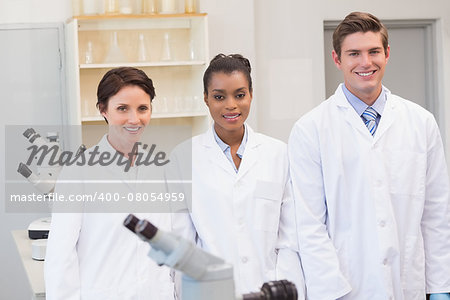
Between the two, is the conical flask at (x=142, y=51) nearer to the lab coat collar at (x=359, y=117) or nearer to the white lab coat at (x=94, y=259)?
the lab coat collar at (x=359, y=117)

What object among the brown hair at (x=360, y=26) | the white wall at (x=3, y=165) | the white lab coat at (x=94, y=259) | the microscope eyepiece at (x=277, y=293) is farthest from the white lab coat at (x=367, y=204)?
the white wall at (x=3, y=165)

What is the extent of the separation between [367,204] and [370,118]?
27cm

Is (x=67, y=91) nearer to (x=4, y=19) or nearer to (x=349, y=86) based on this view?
(x=4, y=19)

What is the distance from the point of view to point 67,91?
4035 millimetres

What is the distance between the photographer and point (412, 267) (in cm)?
196

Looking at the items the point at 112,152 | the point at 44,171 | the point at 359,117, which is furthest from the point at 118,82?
the point at 44,171

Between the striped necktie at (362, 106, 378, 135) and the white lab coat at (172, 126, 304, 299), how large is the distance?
29 cm

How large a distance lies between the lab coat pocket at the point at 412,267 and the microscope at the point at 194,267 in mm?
1114

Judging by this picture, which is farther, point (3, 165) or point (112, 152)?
point (3, 165)

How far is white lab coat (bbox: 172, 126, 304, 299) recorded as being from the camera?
1.91 m

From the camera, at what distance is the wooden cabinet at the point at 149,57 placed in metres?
3.82

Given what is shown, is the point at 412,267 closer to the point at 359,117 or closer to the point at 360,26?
the point at 359,117

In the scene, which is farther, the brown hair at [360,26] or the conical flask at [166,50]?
the conical flask at [166,50]

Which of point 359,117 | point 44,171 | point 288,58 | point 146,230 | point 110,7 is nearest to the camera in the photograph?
point 146,230
